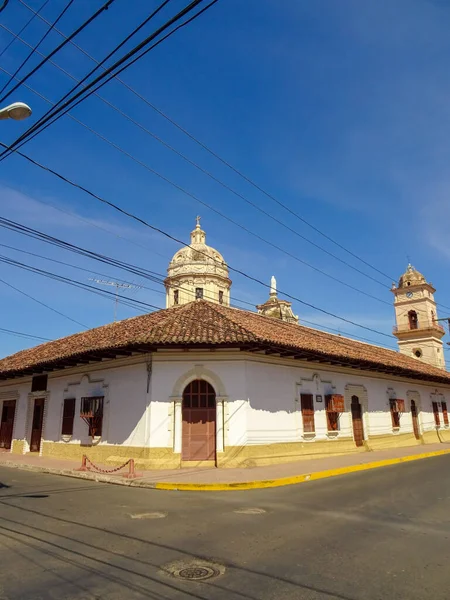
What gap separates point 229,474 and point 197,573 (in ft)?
29.1

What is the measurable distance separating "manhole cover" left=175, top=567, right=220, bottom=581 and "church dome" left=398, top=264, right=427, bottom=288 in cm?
4275

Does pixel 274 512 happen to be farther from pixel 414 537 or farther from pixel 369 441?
pixel 369 441

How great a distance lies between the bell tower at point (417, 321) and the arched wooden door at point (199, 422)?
30706 mm

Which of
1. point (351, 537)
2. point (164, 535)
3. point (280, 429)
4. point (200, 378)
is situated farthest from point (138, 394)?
point (351, 537)

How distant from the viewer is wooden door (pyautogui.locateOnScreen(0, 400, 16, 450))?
22.9m

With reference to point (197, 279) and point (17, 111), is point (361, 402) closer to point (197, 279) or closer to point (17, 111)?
point (197, 279)

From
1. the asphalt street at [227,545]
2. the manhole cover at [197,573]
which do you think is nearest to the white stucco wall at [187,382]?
the asphalt street at [227,545]

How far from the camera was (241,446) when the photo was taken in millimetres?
15320

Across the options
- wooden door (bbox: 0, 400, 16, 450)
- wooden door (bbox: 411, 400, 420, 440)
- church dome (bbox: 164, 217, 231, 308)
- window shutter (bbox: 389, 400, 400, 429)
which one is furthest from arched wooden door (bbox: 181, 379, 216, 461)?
church dome (bbox: 164, 217, 231, 308)

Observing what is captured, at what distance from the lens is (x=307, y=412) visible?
18188mm

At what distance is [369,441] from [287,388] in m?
7.28

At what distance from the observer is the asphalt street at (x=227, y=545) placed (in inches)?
168

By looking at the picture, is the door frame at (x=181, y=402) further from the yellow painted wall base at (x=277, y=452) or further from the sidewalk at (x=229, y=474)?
the sidewalk at (x=229, y=474)

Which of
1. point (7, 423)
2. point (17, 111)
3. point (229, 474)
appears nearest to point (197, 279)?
point (7, 423)
